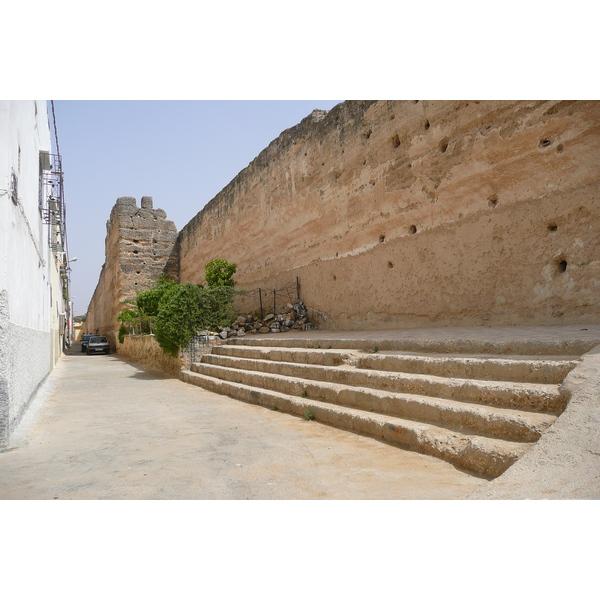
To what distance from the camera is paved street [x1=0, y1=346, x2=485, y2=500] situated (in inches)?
112

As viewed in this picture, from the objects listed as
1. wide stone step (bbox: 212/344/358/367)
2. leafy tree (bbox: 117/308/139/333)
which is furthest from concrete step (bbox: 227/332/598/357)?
leafy tree (bbox: 117/308/139/333)

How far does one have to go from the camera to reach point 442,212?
7082 millimetres

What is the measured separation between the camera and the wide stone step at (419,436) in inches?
116

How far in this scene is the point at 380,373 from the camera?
15.8 ft

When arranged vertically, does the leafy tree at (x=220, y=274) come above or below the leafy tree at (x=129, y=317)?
above

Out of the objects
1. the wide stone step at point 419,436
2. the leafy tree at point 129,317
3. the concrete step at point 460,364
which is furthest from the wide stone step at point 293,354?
the leafy tree at point 129,317

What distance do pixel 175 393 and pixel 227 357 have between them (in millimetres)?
1274

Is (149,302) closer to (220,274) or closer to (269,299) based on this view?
(220,274)

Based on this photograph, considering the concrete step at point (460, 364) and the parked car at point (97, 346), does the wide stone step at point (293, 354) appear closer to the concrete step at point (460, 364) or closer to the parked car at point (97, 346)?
the concrete step at point (460, 364)

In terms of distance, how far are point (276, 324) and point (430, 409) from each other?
6.92 metres

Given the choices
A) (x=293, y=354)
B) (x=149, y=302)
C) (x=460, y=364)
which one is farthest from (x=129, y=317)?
(x=460, y=364)

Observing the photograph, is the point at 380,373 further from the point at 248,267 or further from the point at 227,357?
the point at 248,267

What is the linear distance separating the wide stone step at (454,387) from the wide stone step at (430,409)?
79 mm
